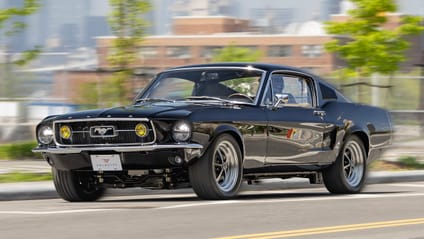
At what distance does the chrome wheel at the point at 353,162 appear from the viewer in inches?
563

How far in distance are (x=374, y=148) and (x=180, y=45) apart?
156 metres

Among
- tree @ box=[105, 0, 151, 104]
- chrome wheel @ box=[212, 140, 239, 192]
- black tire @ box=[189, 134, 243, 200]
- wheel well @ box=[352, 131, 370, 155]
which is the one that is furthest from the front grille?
tree @ box=[105, 0, 151, 104]

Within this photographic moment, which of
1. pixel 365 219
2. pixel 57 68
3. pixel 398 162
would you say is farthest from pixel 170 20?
pixel 365 219

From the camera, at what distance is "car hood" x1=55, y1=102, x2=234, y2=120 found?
38.2 feet

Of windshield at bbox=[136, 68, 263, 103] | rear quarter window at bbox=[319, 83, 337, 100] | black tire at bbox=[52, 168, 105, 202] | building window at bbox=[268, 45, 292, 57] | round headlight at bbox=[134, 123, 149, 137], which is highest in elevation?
windshield at bbox=[136, 68, 263, 103]

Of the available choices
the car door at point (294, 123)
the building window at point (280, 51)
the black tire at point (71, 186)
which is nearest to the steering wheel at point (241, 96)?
the car door at point (294, 123)

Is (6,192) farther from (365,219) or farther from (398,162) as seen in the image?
(398,162)

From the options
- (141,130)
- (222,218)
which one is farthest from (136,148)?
(222,218)

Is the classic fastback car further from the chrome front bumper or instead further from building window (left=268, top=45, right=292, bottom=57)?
building window (left=268, top=45, right=292, bottom=57)

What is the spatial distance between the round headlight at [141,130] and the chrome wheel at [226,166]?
2.62 feet

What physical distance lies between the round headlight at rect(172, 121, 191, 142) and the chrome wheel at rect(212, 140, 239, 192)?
526 millimetres

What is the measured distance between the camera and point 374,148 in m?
14.7

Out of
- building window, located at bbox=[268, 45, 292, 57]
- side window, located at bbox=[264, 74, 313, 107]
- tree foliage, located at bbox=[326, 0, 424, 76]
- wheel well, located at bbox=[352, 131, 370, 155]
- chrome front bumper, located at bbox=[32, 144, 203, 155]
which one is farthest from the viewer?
building window, located at bbox=[268, 45, 292, 57]

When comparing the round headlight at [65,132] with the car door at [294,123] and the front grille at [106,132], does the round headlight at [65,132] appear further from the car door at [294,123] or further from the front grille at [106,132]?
the car door at [294,123]
